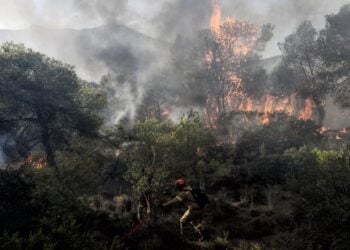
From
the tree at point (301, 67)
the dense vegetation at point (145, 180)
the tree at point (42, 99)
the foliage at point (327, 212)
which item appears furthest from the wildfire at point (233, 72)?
the foliage at point (327, 212)

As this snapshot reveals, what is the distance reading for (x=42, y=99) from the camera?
24.7 m

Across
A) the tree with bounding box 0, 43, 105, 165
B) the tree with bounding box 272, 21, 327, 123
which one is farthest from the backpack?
the tree with bounding box 272, 21, 327, 123

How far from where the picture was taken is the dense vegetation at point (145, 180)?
468 inches

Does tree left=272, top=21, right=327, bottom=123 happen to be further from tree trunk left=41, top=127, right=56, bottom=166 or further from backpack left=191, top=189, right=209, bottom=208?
backpack left=191, top=189, right=209, bottom=208

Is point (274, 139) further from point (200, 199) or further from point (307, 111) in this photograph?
point (200, 199)

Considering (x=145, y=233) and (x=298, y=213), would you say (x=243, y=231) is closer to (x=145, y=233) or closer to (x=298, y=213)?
(x=298, y=213)

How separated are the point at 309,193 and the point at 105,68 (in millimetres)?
82882

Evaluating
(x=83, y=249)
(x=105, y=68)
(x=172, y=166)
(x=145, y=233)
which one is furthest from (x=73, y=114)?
(x=105, y=68)

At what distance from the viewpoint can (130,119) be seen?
171ft

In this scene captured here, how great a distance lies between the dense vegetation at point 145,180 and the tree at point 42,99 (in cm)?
7

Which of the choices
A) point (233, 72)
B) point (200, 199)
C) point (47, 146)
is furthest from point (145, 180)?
point (233, 72)

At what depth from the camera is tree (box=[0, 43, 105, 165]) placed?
80.1 feet

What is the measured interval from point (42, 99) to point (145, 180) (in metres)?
11.8

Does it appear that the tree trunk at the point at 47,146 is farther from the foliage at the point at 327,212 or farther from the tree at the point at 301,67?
the tree at the point at 301,67
